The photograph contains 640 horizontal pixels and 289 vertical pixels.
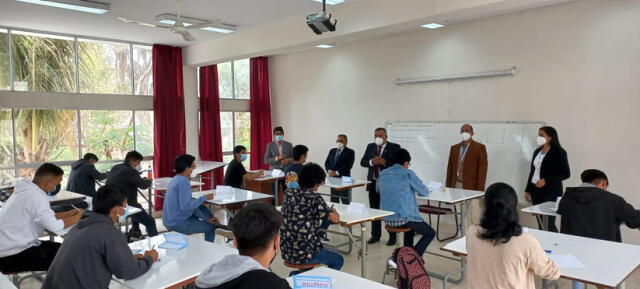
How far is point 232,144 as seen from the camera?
29.7ft

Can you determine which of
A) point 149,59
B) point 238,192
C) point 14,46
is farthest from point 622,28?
point 14,46

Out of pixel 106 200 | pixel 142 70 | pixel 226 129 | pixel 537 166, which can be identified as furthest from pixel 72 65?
pixel 537 166

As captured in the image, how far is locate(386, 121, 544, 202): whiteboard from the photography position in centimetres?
564

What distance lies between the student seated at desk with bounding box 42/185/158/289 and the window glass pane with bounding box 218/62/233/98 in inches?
260

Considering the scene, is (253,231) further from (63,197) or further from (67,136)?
(67,136)

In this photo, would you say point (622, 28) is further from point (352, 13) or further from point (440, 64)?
point (352, 13)

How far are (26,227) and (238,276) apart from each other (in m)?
2.66

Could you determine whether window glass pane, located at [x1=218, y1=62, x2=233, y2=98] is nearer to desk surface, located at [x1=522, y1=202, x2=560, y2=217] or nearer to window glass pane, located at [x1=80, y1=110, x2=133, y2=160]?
window glass pane, located at [x1=80, y1=110, x2=133, y2=160]

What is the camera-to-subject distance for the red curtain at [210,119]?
828 cm

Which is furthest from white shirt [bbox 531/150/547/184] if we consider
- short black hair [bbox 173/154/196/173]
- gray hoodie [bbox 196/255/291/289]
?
gray hoodie [bbox 196/255/291/289]

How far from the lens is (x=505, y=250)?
209 cm

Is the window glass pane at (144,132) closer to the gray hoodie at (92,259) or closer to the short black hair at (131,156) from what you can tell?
the short black hair at (131,156)

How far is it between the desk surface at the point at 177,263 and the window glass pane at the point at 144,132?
199 inches

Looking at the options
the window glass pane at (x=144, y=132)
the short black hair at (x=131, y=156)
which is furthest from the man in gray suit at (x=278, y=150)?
the short black hair at (x=131, y=156)
